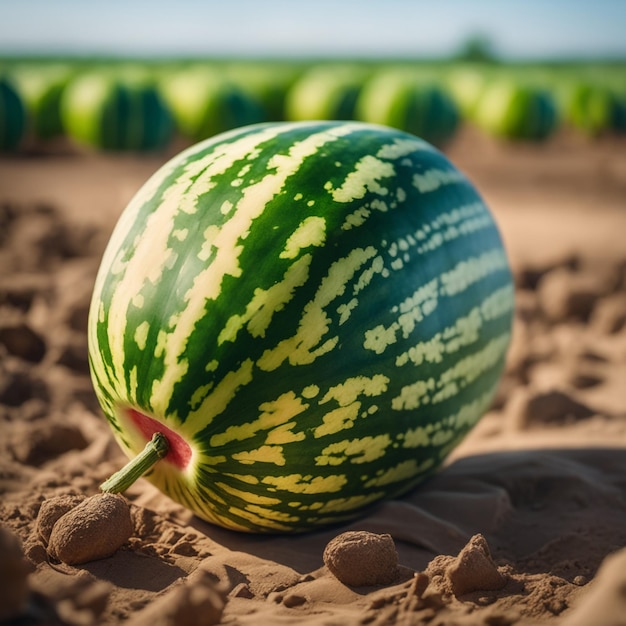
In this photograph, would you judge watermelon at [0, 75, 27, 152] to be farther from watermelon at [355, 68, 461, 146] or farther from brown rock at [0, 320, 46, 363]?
brown rock at [0, 320, 46, 363]

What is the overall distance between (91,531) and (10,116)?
11410 millimetres

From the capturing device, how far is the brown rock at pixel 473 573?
6.65ft

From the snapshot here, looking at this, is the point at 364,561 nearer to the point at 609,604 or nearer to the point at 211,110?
the point at 609,604

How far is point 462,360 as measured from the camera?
249cm

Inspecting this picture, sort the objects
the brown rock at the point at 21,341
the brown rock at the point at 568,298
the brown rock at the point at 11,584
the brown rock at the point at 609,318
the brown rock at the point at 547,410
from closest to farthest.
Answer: the brown rock at the point at 11,584
the brown rock at the point at 547,410
the brown rock at the point at 21,341
the brown rock at the point at 609,318
the brown rock at the point at 568,298

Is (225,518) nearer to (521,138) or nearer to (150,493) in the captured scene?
(150,493)

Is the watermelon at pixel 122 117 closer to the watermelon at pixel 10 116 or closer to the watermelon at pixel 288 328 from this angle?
the watermelon at pixel 10 116

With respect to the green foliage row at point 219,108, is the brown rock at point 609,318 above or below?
below

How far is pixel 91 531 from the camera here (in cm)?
219

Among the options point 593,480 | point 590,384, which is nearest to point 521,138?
point 590,384

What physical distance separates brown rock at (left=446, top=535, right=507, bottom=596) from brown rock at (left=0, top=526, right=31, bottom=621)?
3.54 ft

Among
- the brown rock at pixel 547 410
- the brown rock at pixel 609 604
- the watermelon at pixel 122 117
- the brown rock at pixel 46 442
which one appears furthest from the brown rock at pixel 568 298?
the watermelon at pixel 122 117

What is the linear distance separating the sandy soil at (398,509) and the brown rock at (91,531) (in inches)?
1.5

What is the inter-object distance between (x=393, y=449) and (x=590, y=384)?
6.71ft
